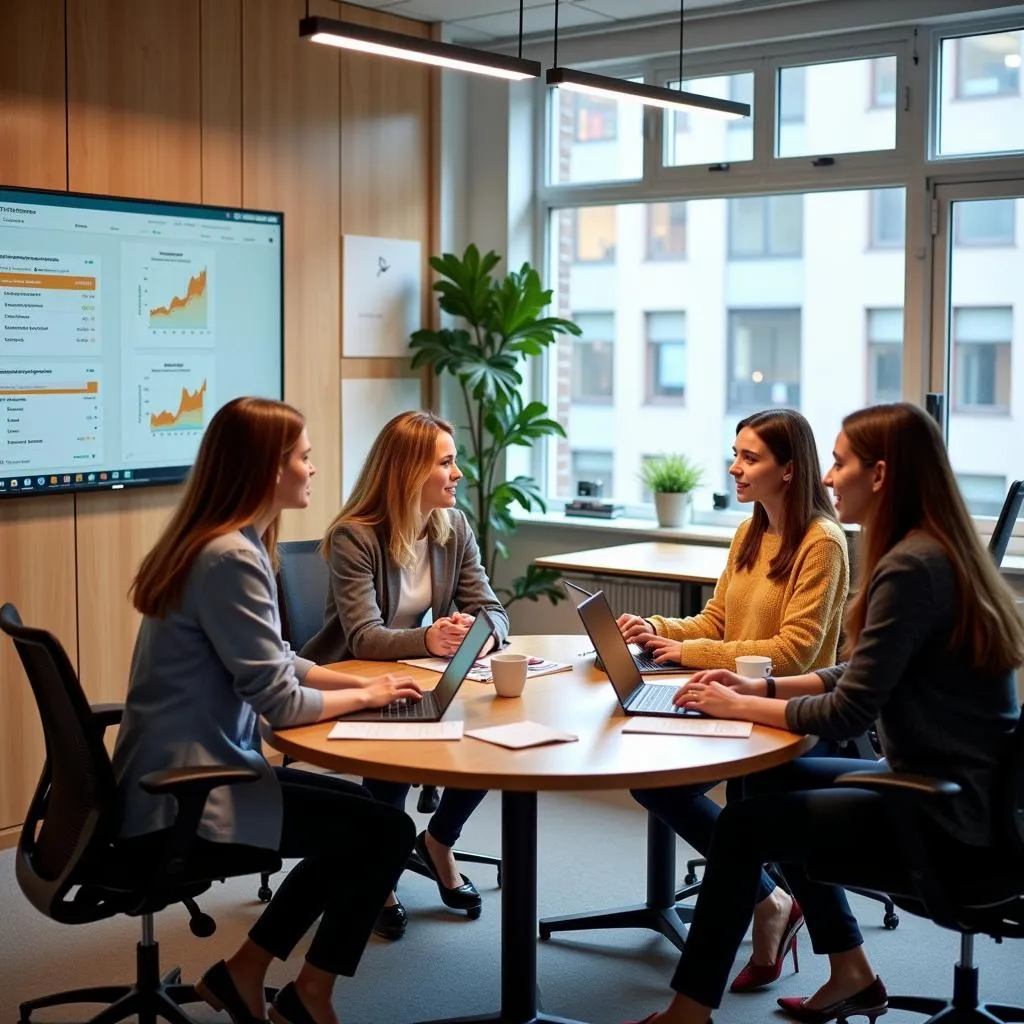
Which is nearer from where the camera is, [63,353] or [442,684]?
[442,684]

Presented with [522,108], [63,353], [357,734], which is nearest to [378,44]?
[63,353]

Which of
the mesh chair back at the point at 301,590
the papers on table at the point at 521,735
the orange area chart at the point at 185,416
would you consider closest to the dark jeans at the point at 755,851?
the papers on table at the point at 521,735

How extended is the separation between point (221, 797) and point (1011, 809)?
1.43 metres

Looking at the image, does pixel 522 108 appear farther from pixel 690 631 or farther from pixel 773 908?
pixel 773 908

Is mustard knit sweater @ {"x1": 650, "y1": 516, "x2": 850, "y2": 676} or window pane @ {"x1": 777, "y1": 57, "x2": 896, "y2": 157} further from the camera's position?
window pane @ {"x1": 777, "y1": 57, "x2": 896, "y2": 157}

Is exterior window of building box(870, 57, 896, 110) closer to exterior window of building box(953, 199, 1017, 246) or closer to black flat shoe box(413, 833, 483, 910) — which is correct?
exterior window of building box(953, 199, 1017, 246)

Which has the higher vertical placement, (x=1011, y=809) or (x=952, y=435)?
(x=952, y=435)

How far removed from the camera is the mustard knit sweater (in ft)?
10.1

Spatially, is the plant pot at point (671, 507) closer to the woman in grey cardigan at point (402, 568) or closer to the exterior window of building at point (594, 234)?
the exterior window of building at point (594, 234)

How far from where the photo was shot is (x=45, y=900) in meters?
2.53

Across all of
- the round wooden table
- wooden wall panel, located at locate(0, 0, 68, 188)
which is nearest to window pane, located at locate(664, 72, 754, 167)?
wooden wall panel, located at locate(0, 0, 68, 188)

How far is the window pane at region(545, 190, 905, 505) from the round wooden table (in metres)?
2.65

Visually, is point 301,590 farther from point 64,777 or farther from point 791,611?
point 791,611

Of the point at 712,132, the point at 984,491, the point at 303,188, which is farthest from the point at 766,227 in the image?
the point at 303,188
